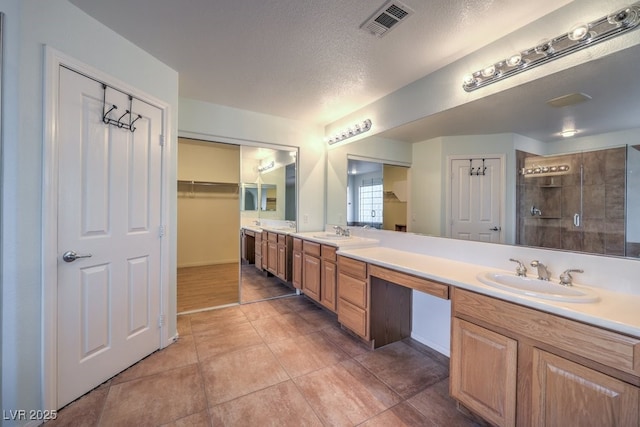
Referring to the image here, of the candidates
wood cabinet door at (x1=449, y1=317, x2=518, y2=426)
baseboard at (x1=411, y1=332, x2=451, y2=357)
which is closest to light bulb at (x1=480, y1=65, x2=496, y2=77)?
wood cabinet door at (x1=449, y1=317, x2=518, y2=426)

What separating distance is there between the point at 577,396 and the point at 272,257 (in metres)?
3.36

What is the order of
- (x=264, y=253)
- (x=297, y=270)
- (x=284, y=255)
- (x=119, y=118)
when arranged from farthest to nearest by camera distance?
(x=264, y=253)
(x=284, y=255)
(x=297, y=270)
(x=119, y=118)

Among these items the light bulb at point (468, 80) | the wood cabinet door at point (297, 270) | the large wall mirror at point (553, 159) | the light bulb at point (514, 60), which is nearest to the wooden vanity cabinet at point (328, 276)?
the wood cabinet door at point (297, 270)

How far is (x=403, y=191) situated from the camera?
2.61 metres

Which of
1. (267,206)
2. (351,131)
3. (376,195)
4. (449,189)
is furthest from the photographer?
(267,206)

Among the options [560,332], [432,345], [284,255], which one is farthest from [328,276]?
[560,332]

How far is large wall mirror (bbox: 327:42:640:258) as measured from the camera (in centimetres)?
133

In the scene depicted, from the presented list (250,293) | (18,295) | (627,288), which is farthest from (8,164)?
(627,288)

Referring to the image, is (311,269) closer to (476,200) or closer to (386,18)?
(476,200)

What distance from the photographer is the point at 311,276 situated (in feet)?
10.00

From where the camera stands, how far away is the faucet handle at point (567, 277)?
1.42 metres

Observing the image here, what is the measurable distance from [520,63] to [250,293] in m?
3.69

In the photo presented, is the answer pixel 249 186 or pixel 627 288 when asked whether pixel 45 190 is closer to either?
pixel 249 186

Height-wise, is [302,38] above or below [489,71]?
above
